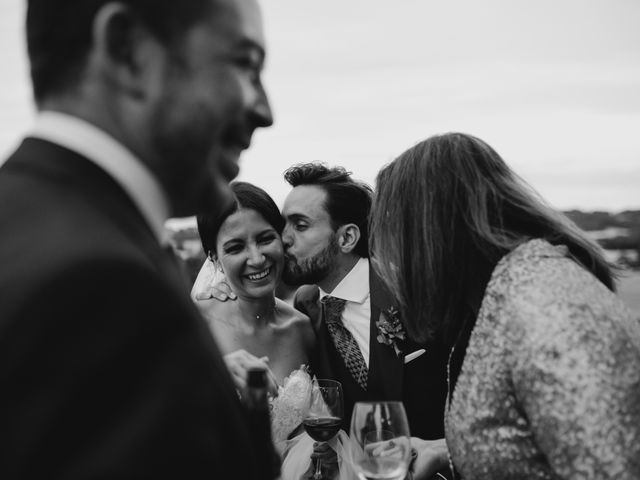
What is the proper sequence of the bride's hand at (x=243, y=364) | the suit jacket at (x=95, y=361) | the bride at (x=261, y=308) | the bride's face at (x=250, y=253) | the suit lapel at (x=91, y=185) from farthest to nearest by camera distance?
the bride's face at (x=250, y=253), the bride at (x=261, y=308), the bride's hand at (x=243, y=364), the suit lapel at (x=91, y=185), the suit jacket at (x=95, y=361)

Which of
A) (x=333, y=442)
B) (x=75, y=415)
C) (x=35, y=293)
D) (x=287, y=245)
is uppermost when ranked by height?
(x=35, y=293)

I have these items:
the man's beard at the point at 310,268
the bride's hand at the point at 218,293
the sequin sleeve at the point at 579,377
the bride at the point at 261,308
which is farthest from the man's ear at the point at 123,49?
the bride's hand at the point at 218,293

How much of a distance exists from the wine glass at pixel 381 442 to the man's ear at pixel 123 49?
1504 millimetres

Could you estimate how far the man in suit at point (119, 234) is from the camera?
69 cm

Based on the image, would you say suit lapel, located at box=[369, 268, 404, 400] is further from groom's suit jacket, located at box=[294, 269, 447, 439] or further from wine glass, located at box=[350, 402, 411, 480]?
wine glass, located at box=[350, 402, 411, 480]

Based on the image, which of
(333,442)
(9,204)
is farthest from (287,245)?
(9,204)

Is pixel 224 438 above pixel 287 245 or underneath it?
above

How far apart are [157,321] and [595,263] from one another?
175cm

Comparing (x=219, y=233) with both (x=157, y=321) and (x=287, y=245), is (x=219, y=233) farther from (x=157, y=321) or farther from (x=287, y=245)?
(x=157, y=321)

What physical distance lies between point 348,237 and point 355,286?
1.58 feet

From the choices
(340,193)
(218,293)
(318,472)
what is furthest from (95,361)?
(340,193)

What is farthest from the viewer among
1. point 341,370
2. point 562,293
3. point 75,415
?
point 341,370

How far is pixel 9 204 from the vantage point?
828 mm

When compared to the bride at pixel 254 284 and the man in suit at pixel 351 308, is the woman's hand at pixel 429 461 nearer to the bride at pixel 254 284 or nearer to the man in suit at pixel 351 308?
the man in suit at pixel 351 308
